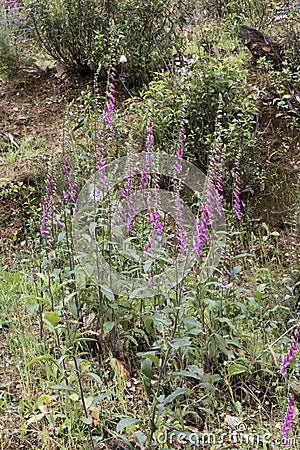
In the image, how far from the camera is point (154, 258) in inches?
107

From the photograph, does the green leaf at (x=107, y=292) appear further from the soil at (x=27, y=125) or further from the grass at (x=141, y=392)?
the soil at (x=27, y=125)

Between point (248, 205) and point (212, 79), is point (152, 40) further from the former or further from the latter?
point (248, 205)

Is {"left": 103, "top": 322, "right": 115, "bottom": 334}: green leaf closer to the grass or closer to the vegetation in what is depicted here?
the vegetation

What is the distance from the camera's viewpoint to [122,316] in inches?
120

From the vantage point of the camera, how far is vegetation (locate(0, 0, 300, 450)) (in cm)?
255

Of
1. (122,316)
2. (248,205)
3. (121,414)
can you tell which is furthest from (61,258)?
(248,205)

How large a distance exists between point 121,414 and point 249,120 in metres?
2.89

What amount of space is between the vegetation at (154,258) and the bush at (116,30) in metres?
0.02

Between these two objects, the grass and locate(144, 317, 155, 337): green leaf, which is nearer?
the grass

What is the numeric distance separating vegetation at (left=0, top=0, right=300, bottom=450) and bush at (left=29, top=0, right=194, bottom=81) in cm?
2

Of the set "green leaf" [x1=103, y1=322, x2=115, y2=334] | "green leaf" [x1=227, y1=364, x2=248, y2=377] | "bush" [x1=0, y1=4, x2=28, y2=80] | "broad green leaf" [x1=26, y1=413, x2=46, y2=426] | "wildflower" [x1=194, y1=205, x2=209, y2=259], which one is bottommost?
"broad green leaf" [x1=26, y1=413, x2=46, y2=426]

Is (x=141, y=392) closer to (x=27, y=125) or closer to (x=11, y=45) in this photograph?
(x=27, y=125)

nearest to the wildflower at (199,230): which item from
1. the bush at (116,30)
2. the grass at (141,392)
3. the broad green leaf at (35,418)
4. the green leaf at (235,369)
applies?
the grass at (141,392)

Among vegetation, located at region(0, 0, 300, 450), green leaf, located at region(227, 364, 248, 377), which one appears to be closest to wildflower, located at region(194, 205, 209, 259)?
vegetation, located at region(0, 0, 300, 450)
